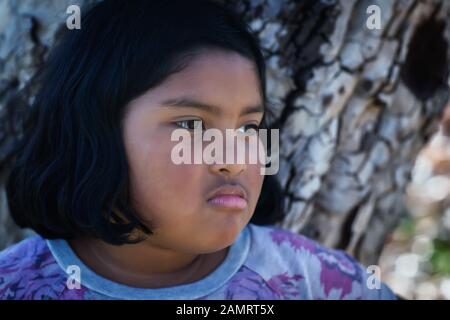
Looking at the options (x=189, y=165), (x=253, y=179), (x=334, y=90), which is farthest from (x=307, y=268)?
(x=334, y=90)

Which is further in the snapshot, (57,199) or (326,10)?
(326,10)

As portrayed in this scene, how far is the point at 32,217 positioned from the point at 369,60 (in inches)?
41.3

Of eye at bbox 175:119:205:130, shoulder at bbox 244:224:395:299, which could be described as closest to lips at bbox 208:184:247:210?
eye at bbox 175:119:205:130

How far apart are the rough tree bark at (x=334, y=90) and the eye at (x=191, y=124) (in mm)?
628

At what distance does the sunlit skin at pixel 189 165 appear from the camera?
139 centimetres

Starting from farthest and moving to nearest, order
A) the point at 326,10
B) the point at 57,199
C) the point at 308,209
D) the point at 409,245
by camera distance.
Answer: the point at 409,245 < the point at 308,209 < the point at 326,10 < the point at 57,199

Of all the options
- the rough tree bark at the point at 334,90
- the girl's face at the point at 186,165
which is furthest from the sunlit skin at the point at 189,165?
the rough tree bark at the point at 334,90

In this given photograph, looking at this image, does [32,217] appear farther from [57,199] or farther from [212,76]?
[212,76]

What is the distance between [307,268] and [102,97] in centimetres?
62

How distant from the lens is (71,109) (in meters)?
1.52

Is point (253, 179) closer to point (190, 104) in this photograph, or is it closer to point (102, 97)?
point (190, 104)

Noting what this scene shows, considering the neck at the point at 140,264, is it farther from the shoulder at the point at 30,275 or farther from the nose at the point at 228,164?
the nose at the point at 228,164
